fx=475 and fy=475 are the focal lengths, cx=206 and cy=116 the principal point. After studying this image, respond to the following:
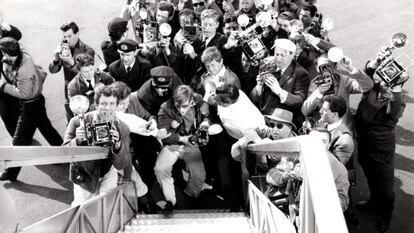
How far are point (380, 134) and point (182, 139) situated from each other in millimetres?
1957

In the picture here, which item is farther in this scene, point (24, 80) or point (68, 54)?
point (68, 54)

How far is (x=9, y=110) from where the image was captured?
5.85 meters

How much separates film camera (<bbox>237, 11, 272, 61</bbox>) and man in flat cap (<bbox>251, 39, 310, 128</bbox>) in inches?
7.9

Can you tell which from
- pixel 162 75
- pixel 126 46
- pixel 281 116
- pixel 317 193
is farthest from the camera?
pixel 126 46

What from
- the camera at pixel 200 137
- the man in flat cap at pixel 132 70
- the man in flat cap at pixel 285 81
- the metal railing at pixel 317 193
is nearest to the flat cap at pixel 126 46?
the man in flat cap at pixel 132 70

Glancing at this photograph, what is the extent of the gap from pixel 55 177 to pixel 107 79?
5.52 feet

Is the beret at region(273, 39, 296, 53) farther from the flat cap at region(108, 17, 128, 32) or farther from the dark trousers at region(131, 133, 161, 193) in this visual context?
the flat cap at region(108, 17, 128, 32)

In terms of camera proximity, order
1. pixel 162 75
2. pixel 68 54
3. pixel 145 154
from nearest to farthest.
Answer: pixel 162 75
pixel 145 154
pixel 68 54

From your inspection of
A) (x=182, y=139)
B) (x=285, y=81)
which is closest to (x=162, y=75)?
(x=182, y=139)

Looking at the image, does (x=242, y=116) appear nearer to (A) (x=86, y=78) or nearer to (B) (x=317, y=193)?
(A) (x=86, y=78)

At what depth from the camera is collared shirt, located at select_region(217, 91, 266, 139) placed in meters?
4.51

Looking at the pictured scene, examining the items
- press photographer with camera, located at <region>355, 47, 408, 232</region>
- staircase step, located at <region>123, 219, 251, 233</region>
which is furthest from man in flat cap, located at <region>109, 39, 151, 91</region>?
press photographer with camera, located at <region>355, 47, 408, 232</region>

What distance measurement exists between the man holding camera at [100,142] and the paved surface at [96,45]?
1.67 m

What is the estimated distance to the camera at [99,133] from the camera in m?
3.49
